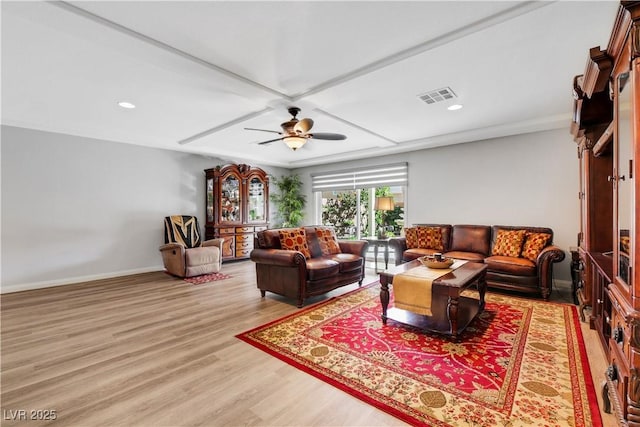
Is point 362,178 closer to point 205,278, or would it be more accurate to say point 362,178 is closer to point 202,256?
point 202,256

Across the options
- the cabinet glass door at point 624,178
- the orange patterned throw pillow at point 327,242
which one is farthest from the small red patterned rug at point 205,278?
the cabinet glass door at point 624,178

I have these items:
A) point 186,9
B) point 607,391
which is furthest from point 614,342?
point 186,9

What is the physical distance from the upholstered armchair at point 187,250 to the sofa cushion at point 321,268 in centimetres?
242

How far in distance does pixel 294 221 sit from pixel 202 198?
7.92ft

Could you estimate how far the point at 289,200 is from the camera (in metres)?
7.79

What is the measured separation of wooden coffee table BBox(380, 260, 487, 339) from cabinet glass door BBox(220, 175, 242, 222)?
4527 mm

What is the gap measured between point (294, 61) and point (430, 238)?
382cm

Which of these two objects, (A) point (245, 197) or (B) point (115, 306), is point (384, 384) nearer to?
(B) point (115, 306)

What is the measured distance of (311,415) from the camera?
1693mm

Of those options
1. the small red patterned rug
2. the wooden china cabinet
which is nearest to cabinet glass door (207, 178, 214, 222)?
the wooden china cabinet

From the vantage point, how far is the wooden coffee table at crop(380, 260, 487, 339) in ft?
8.33

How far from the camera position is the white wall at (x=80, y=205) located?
4.43 m

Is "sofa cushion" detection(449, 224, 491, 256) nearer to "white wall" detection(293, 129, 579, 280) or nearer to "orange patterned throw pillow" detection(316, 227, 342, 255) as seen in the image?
"white wall" detection(293, 129, 579, 280)

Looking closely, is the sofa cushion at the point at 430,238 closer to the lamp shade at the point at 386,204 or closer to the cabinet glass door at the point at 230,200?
the lamp shade at the point at 386,204
